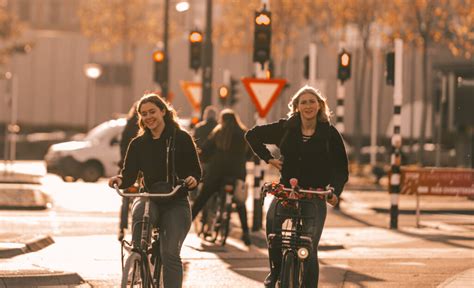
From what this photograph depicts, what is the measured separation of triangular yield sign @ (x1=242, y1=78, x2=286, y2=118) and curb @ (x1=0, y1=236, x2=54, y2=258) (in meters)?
3.95

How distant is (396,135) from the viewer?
2091cm

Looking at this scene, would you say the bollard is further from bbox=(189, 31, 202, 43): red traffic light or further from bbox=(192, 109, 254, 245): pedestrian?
bbox=(189, 31, 202, 43): red traffic light

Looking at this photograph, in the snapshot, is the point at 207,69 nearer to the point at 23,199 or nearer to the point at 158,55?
the point at 158,55

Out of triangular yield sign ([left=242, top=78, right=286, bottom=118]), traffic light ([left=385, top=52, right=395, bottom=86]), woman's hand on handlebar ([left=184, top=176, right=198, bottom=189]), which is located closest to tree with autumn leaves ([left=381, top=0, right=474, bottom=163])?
traffic light ([left=385, top=52, right=395, bottom=86])

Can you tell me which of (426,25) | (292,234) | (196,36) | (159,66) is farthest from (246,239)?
(426,25)

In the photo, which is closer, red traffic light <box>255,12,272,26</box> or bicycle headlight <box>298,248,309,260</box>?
bicycle headlight <box>298,248,309,260</box>

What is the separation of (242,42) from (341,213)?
3515 cm

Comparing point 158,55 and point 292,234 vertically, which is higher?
point 158,55

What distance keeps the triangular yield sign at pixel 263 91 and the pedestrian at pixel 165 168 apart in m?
9.36

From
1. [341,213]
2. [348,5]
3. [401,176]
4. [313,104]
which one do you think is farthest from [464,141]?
[313,104]

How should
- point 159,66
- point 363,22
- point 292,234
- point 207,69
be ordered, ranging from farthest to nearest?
point 363,22 → point 159,66 → point 207,69 → point 292,234

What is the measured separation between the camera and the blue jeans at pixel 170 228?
9648mm

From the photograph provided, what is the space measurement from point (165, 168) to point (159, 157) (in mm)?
90

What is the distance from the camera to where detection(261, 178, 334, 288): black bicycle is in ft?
30.8
